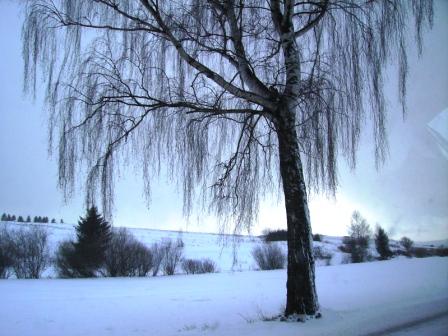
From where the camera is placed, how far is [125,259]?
143 ft

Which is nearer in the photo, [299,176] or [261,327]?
[261,327]

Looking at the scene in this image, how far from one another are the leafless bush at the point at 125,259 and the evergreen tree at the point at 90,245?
105 centimetres

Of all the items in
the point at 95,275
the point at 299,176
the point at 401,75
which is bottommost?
the point at 95,275

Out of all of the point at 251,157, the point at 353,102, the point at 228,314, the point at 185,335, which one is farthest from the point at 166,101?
the point at 228,314

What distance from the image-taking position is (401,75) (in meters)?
7.82

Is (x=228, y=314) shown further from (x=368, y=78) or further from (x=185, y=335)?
(x=368, y=78)

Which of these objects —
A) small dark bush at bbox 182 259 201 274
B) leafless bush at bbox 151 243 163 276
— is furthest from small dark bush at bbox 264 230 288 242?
leafless bush at bbox 151 243 163 276

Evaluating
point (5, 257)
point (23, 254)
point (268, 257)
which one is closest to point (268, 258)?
point (268, 257)

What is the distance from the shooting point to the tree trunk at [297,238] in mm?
6745

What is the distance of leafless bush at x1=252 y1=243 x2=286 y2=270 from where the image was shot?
45997 millimetres

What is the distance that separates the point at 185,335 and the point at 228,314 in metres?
2.65

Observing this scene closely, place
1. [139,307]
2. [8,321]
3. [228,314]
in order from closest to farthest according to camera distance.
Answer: [228,314], [8,321], [139,307]

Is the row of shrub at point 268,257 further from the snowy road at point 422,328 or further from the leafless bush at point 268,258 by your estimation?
the snowy road at point 422,328

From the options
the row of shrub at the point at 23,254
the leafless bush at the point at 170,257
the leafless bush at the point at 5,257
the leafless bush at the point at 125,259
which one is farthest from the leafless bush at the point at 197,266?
the leafless bush at the point at 5,257
